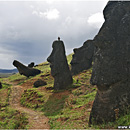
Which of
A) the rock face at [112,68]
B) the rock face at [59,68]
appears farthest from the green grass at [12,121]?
the rock face at [59,68]

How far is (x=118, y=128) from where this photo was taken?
6738 millimetres

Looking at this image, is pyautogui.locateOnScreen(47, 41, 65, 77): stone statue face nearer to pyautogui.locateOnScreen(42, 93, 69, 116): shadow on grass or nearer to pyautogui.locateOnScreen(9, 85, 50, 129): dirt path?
pyautogui.locateOnScreen(42, 93, 69, 116): shadow on grass

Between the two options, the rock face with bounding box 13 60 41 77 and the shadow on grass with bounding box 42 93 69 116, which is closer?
the shadow on grass with bounding box 42 93 69 116

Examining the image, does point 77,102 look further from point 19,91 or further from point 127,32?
point 19,91

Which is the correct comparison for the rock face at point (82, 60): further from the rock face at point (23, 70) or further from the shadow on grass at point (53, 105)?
the shadow on grass at point (53, 105)

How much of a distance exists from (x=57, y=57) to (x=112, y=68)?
14574mm

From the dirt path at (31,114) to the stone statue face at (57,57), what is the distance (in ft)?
24.0

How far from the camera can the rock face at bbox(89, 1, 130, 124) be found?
27.0ft

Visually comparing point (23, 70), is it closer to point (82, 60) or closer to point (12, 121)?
point (82, 60)

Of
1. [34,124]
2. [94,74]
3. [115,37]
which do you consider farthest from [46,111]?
[115,37]

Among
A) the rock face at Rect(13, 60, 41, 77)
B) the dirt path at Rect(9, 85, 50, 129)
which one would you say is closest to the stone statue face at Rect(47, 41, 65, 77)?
the dirt path at Rect(9, 85, 50, 129)

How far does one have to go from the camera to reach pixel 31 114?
14.4 m

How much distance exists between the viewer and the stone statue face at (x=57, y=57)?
2197 centimetres

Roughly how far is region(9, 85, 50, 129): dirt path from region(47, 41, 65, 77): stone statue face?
732 cm
